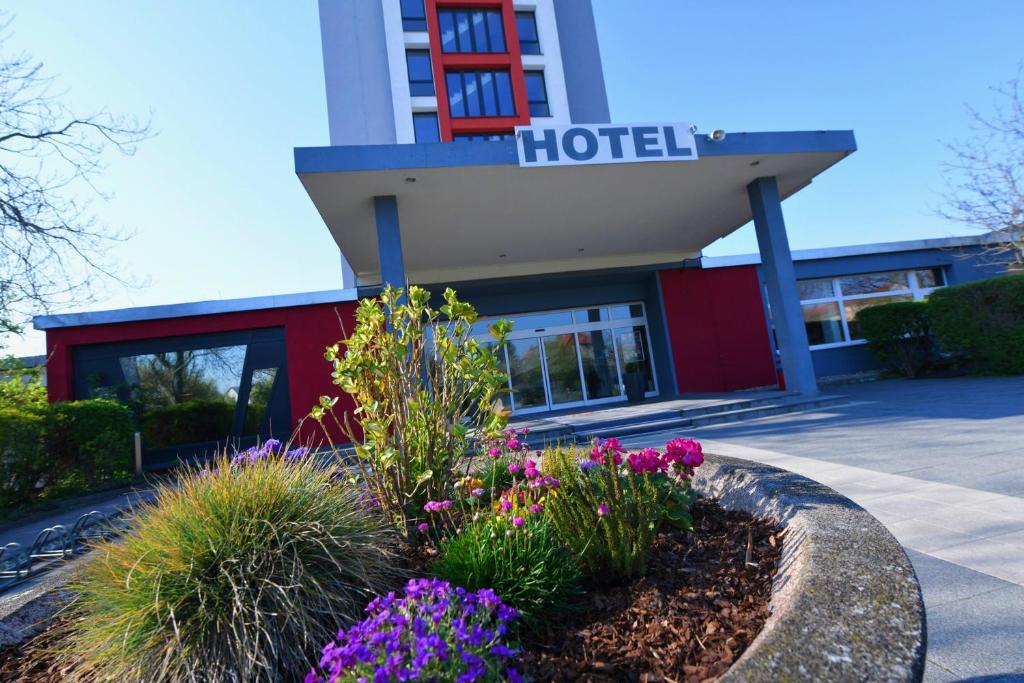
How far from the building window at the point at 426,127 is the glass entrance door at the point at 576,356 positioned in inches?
345

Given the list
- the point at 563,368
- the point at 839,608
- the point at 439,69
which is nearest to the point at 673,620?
the point at 839,608

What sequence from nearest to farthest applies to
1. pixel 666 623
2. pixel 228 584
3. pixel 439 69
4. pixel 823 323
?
pixel 666 623
pixel 228 584
pixel 823 323
pixel 439 69

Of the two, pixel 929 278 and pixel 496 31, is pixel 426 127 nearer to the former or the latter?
pixel 496 31

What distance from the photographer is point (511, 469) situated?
2711 mm

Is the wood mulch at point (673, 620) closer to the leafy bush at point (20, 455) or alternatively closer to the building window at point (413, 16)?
the leafy bush at point (20, 455)

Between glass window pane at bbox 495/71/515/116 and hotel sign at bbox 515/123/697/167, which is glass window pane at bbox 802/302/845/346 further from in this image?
glass window pane at bbox 495/71/515/116

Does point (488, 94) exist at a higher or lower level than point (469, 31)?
lower

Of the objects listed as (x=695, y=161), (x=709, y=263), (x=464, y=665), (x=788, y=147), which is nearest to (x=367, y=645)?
(x=464, y=665)

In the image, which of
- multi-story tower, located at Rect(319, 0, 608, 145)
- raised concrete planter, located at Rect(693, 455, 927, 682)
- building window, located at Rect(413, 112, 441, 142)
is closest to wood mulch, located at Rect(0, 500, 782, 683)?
raised concrete planter, located at Rect(693, 455, 927, 682)

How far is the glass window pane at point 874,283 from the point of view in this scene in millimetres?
15477

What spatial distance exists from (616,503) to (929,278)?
18.7 meters

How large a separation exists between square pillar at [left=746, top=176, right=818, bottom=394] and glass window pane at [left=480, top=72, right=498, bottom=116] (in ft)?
38.5

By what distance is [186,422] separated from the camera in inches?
473

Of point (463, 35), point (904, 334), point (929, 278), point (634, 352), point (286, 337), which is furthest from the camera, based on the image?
point (463, 35)
